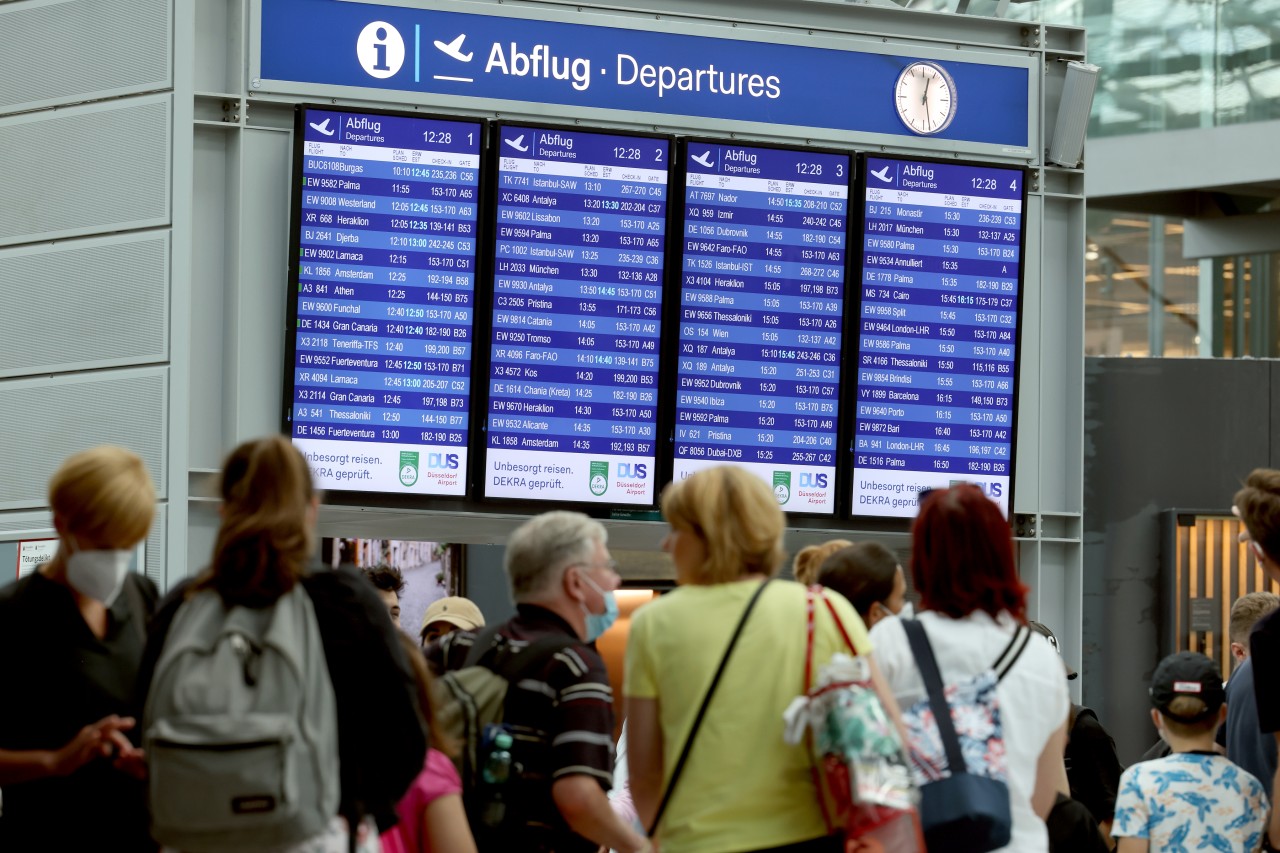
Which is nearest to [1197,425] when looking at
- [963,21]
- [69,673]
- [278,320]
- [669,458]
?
[963,21]

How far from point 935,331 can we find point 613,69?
Result: 1641 millimetres

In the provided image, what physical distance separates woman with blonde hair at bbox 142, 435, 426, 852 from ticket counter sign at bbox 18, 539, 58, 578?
11.1ft

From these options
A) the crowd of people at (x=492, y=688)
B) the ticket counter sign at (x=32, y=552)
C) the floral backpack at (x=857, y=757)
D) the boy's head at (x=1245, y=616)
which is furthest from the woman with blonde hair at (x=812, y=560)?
the ticket counter sign at (x=32, y=552)

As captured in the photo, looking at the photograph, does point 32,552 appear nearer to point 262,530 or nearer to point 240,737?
point 262,530

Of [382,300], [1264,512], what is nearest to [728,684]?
[1264,512]

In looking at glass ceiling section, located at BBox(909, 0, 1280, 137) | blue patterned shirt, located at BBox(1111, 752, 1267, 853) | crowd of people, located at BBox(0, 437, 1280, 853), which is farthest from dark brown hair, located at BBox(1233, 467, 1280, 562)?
glass ceiling section, located at BBox(909, 0, 1280, 137)

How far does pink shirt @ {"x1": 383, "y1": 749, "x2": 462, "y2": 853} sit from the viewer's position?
11.6ft

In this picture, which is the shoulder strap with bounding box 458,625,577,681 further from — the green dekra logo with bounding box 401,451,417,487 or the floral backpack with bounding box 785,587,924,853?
the green dekra logo with bounding box 401,451,417,487

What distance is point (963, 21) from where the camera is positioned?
24.3 ft

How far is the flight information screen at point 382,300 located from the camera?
6.40 m

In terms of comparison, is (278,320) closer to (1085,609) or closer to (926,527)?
(926,527)

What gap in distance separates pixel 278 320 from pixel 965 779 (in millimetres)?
3878

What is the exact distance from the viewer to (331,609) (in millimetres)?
3037

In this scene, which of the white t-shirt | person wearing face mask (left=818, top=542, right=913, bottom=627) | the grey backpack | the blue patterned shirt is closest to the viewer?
the grey backpack
